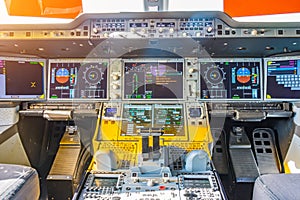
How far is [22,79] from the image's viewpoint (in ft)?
8.09

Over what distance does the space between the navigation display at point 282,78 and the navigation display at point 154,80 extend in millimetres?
659

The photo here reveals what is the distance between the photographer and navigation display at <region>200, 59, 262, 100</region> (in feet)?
8.04

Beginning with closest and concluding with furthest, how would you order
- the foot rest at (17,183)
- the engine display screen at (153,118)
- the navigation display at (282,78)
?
the foot rest at (17,183) → the engine display screen at (153,118) → the navigation display at (282,78)

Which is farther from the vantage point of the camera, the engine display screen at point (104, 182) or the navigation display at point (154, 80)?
the navigation display at point (154, 80)

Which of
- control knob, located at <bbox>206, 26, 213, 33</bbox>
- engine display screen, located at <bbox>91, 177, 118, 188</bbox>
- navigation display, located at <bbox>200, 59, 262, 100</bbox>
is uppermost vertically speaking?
control knob, located at <bbox>206, 26, 213, 33</bbox>

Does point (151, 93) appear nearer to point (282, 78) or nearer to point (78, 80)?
point (78, 80)

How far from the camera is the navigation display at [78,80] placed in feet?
8.15

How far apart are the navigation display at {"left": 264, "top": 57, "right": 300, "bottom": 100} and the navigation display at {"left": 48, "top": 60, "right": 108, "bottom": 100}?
123 centimetres

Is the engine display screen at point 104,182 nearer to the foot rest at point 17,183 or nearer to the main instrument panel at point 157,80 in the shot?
the foot rest at point 17,183

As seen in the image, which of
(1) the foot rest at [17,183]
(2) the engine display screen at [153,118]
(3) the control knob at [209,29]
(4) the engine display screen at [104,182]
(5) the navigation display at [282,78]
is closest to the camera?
(1) the foot rest at [17,183]

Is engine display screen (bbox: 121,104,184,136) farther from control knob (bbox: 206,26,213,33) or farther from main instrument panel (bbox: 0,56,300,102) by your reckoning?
control knob (bbox: 206,26,213,33)

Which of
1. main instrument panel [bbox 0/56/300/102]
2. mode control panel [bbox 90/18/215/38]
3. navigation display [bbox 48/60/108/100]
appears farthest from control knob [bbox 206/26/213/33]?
navigation display [bbox 48/60/108/100]

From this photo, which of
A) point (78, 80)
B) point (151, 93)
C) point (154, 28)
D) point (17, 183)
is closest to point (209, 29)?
point (154, 28)

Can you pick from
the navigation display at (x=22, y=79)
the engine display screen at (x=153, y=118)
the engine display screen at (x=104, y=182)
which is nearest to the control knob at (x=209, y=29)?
the engine display screen at (x=153, y=118)
